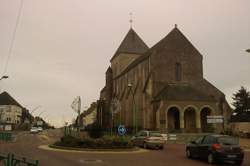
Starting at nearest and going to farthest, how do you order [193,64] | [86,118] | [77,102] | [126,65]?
[77,102], [193,64], [126,65], [86,118]

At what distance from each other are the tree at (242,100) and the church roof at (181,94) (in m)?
29.3

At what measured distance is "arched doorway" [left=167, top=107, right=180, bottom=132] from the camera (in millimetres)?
54156

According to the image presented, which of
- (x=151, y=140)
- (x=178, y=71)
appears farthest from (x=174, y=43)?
(x=151, y=140)

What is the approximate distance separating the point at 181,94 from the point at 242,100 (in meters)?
34.1

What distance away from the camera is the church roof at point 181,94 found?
52875 mm

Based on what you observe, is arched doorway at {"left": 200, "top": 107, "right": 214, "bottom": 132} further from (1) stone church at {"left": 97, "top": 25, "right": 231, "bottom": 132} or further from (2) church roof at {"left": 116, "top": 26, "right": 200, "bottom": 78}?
(2) church roof at {"left": 116, "top": 26, "right": 200, "bottom": 78}

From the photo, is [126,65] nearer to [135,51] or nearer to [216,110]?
[135,51]

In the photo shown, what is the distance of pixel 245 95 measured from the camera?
82.7m

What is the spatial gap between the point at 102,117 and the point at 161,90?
33.3 metres

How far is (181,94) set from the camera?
54156mm

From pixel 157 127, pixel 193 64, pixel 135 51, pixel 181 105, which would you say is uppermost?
pixel 135 51

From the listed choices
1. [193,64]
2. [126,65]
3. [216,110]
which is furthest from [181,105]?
[126,65]

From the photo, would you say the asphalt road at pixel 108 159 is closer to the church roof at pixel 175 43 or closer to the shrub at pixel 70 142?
the shrub at pixel 70 142

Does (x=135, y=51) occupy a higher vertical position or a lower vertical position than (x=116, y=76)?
higher
